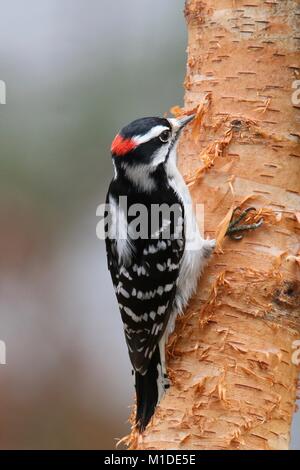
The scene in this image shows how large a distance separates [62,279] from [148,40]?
2.01 metres

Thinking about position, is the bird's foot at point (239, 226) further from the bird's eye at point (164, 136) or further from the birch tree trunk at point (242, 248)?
the bird's eye at point (164, 136)

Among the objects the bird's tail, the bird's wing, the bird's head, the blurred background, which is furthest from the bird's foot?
the blurred background

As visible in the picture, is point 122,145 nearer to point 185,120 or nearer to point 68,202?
point 185,120

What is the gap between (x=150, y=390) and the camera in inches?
130

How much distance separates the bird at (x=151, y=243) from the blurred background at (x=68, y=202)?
2.06 metres

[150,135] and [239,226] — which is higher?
[150,135]

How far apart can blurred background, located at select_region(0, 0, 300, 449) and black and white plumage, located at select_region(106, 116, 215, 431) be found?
2.06 meters

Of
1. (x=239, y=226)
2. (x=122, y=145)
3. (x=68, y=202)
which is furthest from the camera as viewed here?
(x=68, y=202)

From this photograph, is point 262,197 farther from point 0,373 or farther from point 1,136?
point 1,136

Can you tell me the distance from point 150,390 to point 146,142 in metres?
1.08

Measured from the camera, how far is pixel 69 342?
18.2ft

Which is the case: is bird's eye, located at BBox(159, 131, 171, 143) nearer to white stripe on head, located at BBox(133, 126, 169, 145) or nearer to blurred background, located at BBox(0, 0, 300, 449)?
white stripe on head, located at BBox(133, 126, 169, 145)

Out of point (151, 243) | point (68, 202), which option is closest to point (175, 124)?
point (151, 243)
